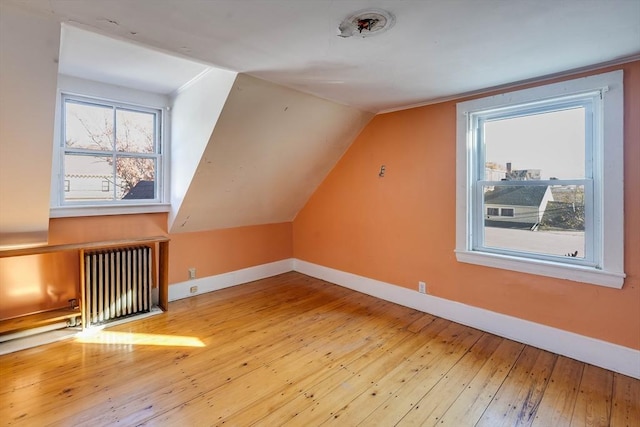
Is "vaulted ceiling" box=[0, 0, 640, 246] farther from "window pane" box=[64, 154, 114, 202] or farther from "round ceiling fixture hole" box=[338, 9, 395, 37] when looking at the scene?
"window pane" box=[64, 154, 114, 202]

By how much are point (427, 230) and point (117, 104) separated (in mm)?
3366

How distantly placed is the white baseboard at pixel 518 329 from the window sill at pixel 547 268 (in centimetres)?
43

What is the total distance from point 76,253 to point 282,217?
7.94 ft

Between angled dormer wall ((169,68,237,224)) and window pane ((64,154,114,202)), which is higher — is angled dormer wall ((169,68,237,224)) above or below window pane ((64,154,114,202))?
above

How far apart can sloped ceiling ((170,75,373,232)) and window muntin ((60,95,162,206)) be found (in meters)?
0.56

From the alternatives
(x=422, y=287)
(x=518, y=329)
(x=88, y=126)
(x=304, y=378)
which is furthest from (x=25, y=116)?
(x=518, y=329)

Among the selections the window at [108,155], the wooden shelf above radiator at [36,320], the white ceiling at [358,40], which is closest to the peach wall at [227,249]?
the window at [108,155]

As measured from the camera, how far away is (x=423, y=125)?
3174mm

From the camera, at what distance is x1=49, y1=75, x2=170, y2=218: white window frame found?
2.81m

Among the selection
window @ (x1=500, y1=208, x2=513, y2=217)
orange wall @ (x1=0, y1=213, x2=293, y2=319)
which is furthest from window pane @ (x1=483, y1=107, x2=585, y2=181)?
orange wall @ (x1=0, y1=213, x2=293, y2=319)

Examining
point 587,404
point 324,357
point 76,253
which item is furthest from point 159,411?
point 587,404

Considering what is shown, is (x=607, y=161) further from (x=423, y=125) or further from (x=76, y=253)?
(x=76, y=253)

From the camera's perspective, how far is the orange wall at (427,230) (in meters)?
2.16

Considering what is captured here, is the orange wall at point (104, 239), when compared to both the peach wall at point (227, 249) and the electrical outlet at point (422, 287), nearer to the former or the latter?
the peach wall at point (227, 249)
